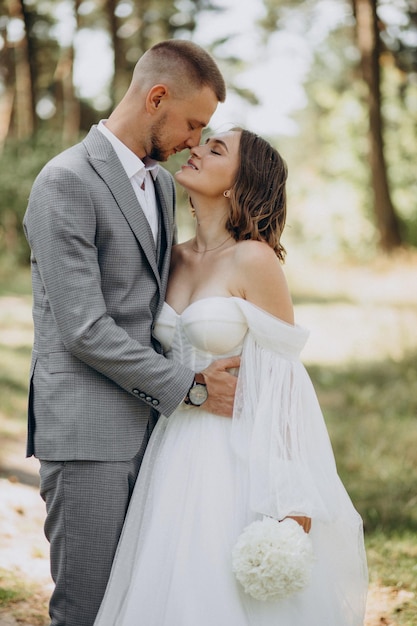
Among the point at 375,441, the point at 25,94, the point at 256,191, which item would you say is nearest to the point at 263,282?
the point at 256,191

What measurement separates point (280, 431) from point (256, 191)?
38.2 inches

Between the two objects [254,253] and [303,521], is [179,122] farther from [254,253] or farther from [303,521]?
[303,521]

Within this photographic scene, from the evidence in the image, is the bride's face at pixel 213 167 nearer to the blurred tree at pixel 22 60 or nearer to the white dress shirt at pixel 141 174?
the white dress shirt at pixel 141 174

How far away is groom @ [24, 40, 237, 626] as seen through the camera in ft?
9.81

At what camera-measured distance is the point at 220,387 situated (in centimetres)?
327

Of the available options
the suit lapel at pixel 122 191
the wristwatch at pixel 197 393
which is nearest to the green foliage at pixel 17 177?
the suit lapel at pixel 122 191

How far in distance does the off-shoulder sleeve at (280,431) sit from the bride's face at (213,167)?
1.75 ft

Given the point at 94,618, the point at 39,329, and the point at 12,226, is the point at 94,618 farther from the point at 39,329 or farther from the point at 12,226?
the point at 12,226

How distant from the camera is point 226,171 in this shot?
345 cm

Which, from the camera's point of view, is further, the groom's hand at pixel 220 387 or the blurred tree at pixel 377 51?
the blurred tree at pixel 377 51

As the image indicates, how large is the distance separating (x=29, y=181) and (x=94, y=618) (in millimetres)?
15557

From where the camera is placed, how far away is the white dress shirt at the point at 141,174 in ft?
10.8

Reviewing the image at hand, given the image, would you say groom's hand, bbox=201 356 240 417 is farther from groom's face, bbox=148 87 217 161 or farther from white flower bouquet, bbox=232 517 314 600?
groom's face, bbox=148 87 217 161

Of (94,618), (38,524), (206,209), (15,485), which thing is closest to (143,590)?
(94,618)
